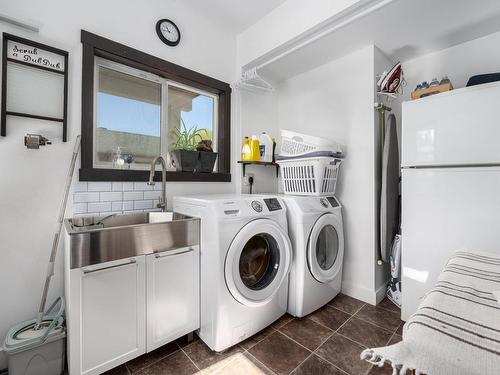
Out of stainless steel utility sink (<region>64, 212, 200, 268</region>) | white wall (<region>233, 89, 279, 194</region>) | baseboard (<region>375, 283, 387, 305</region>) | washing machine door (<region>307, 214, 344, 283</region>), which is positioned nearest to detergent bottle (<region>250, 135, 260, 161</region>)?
white wall (<region>233, 89, 279, 194</region>)

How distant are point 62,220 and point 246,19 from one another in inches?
93.2

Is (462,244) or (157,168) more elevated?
(157,168)

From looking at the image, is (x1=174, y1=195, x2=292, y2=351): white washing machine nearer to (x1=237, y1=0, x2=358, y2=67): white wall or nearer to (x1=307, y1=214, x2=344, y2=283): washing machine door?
(x1=307, y1=214, x2=344, y2=283): washing machine door

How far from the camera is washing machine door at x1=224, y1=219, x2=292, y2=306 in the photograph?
1.49m

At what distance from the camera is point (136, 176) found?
1874mm

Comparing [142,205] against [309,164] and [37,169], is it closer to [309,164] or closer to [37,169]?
[37,169]

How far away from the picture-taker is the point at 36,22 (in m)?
1.46

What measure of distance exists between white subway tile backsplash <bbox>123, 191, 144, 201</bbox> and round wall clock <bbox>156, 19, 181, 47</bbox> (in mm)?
1333

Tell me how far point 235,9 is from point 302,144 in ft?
4.68

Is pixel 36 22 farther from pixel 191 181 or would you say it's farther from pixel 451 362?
pixel 451 362

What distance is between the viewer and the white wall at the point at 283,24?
5.89 ft

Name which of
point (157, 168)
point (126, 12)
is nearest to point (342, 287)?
point (157, 168)

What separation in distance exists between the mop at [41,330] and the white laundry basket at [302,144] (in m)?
1.66

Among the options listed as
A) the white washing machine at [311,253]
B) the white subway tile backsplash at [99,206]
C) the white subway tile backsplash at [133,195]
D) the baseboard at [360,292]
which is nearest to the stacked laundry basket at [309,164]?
the white washing machine at [311,253]
